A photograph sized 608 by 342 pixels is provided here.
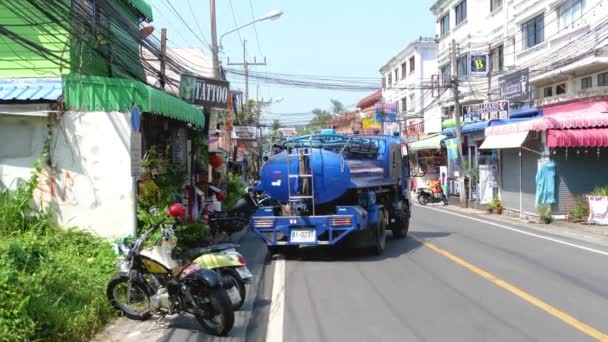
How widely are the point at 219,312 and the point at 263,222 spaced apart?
529 cm

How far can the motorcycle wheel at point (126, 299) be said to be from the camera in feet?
23.4

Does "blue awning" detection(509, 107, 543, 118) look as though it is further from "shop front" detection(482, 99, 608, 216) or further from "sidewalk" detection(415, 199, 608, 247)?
"sidewalk" detection(415, 199, 608, 247)

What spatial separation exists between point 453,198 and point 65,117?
25818mm

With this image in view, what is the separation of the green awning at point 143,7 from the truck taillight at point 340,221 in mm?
7837

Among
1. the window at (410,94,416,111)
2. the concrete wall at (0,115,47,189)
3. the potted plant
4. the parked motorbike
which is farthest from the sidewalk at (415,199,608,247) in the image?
the window at (410,94,416,111)

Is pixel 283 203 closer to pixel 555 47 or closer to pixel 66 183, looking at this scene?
pixel 66 183

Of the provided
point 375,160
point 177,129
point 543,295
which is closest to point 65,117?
point 177,129

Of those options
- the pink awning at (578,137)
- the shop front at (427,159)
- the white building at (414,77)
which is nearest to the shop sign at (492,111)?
the pink awning at (578,137)

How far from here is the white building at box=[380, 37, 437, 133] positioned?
4972 centimetres

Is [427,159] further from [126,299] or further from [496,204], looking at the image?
[126,299]

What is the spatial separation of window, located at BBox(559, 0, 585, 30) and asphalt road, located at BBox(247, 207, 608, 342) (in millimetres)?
15364

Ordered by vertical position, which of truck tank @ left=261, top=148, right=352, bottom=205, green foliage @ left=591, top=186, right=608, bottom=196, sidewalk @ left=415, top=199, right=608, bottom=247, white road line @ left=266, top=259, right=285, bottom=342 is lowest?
sidewalk @ left=415, top=199, right=608, bottom=247

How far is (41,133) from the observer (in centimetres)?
1028

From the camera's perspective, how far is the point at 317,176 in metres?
11.4
